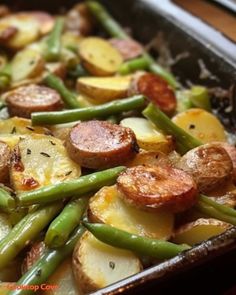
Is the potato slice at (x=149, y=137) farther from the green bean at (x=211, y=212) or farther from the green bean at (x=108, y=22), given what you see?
the green bean at (x=108, y=22)

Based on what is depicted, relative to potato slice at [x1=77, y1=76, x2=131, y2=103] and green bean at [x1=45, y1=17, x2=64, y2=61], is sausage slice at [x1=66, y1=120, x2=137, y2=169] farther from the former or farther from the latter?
green bean at [x1=45, y1=17, x2=64, y2=61]

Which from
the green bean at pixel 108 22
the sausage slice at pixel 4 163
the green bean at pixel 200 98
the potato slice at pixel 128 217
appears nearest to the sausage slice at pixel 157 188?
the potato slice at pixel 128 217

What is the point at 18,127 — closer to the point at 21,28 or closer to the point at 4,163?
the point at 4,163

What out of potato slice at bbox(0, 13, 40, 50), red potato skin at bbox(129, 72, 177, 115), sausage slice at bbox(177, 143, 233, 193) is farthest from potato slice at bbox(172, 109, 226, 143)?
potato slice at bbox(0, 13, 40, 50)

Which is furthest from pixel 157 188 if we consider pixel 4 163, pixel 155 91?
pixel 155 91

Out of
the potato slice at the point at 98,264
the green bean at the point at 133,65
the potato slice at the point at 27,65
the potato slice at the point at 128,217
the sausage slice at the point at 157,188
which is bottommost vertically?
the potato slice at the point at 27,65

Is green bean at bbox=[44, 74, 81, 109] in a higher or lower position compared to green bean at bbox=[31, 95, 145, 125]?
lower
